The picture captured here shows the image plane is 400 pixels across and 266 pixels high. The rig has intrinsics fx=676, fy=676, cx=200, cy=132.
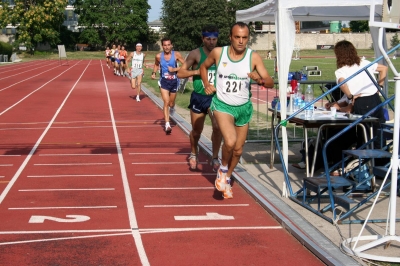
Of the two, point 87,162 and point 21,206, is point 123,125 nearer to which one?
point 87,162

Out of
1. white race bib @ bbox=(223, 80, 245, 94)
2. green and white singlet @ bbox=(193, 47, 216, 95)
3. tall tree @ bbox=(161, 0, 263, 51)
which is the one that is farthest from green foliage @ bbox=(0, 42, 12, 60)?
white race bib @ bbox=(223, 80, 245, 94)

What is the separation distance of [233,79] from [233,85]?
7 cm

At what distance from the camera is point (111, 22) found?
104m

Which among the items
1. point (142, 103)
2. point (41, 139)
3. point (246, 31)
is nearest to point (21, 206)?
point (246, 31)

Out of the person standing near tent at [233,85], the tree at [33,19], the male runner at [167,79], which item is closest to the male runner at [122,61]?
the male runner at [167,79]

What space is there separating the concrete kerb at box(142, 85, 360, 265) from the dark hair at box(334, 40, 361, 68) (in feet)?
6.62

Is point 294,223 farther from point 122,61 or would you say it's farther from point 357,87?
point 122,61

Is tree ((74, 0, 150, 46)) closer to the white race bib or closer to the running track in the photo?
the running track

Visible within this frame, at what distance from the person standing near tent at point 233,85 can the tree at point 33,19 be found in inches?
3491

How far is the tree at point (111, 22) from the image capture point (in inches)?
4067

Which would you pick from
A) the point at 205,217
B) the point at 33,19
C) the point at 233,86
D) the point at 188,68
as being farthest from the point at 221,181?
the point at 33,19

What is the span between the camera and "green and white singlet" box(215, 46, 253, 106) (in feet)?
25.5

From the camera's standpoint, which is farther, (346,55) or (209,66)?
(346,55)

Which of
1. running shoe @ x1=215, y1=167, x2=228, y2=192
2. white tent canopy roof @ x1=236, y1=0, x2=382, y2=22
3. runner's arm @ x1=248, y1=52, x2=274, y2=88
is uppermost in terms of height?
white tent canopy roof @ x1=236, y1=0, x2=382, y2=22
